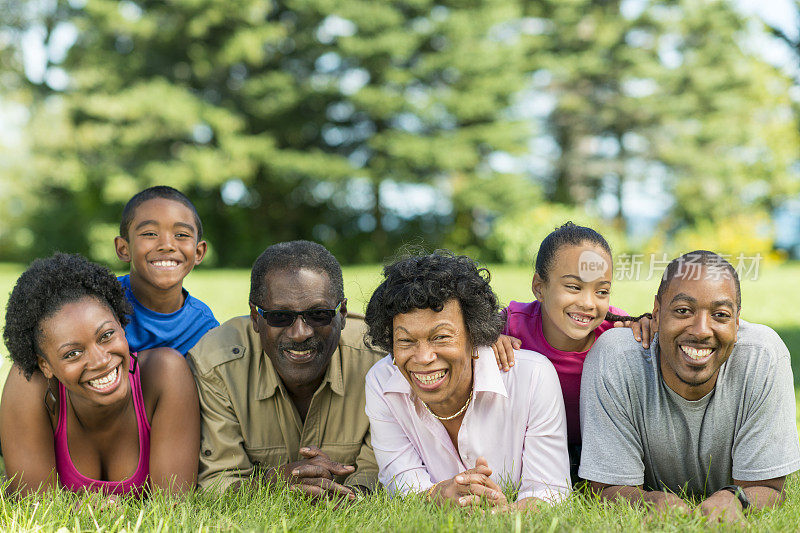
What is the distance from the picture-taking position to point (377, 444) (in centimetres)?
391

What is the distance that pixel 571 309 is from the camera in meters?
4.07

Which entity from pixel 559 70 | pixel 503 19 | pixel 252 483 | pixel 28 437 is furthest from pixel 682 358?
pixel 559 70

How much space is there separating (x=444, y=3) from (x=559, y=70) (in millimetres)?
5433

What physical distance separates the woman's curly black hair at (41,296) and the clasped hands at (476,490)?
193 centimetres

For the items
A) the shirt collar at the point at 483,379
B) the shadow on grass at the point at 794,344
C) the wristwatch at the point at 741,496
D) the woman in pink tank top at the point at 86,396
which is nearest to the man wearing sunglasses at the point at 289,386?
the woman in pink tank top at the point at 86,396

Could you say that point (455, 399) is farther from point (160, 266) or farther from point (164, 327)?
point (160, 266)

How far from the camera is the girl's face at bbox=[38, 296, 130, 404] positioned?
3594mm

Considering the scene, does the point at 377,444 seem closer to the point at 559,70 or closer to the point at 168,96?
the point at 168,96

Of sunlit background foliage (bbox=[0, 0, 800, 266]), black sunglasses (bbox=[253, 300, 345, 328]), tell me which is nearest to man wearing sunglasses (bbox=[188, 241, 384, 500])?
black sunglasses (bbox=[253, 300, 345, 328])

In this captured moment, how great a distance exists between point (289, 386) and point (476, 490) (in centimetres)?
126

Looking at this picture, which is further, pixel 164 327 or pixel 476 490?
pixel 164 327

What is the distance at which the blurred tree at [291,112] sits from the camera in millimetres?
22109

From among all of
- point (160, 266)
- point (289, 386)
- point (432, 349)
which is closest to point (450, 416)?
point (432, 349)

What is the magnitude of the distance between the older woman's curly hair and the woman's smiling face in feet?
0.15
